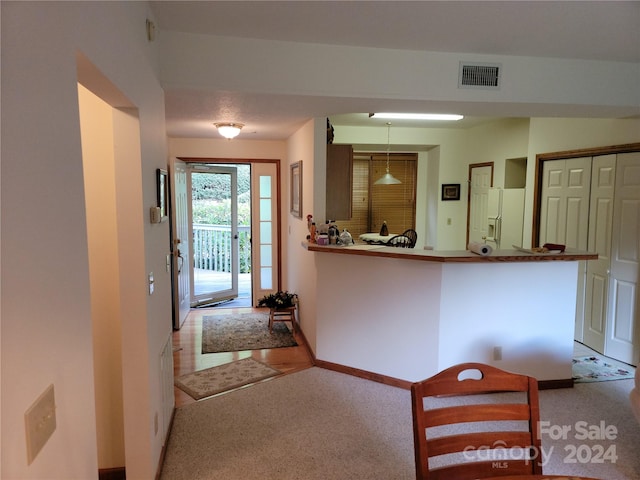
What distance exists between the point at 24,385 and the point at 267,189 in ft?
16.3

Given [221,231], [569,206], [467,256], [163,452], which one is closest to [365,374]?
[467,256]

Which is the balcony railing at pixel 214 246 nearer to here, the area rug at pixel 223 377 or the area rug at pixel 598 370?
the area rug at pixel 223 377

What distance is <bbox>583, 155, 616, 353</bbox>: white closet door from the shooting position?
390cm

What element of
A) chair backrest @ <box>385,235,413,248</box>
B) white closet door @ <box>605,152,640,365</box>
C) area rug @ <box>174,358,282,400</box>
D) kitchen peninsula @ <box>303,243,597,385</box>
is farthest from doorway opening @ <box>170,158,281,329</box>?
white closet door @ <box>605,152,640,365</box>

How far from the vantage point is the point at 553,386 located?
3.37 metres

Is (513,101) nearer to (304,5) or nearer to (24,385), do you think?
(304,5)

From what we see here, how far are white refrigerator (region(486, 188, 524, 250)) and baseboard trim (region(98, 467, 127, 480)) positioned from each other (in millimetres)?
4691

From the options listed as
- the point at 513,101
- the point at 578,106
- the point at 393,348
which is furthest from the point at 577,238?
the point at 393,348

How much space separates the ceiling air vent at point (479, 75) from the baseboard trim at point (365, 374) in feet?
7.62

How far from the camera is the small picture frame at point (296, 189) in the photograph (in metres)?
4.35

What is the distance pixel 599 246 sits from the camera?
4031 mm

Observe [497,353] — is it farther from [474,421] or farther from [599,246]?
[474,421]

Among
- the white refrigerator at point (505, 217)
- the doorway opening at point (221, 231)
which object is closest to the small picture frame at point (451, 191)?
the white refrigerator at point (505, 217)

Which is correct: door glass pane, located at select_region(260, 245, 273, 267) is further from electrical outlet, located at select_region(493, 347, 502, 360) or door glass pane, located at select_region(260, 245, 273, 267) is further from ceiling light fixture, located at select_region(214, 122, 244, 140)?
electrical outlet, located at select_region(493, 347, 502, 360)
